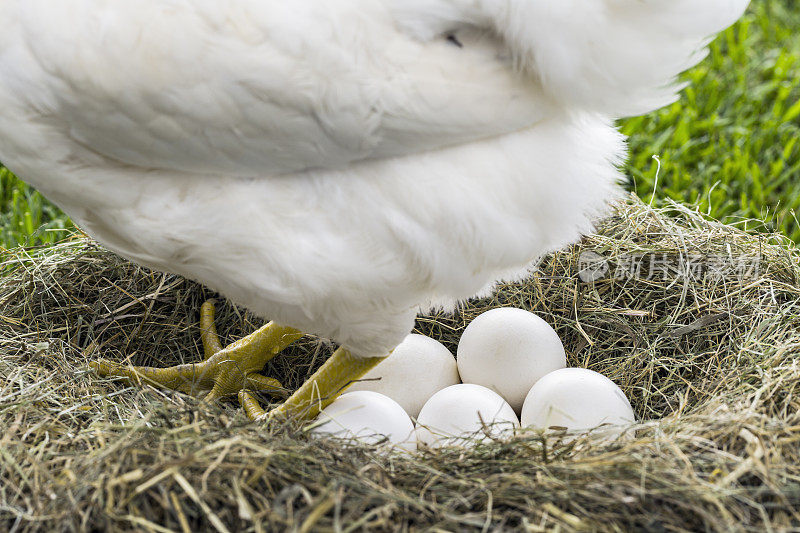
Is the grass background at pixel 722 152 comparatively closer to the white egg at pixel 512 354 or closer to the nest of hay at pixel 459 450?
the nest of hay at pixel 459 450

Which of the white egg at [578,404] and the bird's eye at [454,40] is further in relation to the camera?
the white egg at [578,404]

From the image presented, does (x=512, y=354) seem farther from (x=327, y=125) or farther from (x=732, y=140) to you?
(x=732, y=140)

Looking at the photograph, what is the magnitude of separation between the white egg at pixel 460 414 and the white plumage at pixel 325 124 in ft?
1.16

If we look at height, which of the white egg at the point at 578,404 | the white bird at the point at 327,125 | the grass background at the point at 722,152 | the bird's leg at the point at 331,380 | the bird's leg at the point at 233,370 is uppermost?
the white bird at the point at 327,125

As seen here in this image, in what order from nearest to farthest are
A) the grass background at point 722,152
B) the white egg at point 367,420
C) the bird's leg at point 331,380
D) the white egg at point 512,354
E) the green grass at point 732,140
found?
the white egg at point 367,420 → the bird's leg at point 331,380 → the white egg at point 512,354 → the grass background at point 722,152 → the green grass at point 732,140

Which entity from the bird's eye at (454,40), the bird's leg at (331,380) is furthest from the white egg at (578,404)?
the bird's eye at (454,40)

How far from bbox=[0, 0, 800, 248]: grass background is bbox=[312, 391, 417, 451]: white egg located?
129cm

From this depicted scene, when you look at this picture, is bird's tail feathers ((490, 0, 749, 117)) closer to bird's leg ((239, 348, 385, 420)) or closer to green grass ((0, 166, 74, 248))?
bird's leg ((239, 348, 385, 420))

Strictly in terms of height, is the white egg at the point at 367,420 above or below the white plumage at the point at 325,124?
below

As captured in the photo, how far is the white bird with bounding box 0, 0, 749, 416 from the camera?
1.58 meters

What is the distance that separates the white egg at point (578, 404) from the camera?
2.00 metres

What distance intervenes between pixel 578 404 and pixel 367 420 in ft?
1.73

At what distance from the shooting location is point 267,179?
1734 mm

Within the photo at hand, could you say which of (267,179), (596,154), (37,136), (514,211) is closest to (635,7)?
(596,154)
